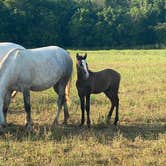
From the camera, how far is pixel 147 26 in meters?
75.8

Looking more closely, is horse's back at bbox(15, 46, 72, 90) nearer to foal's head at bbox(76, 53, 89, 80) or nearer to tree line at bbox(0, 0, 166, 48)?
foal's head at bbox(76, 53, 89, 80)

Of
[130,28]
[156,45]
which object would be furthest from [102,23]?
[156,45]

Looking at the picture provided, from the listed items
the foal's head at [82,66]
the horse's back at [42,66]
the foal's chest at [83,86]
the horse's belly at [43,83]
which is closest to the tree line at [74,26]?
the horse's back at [42,66]

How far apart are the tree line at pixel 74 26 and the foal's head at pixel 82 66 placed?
54.8 meters

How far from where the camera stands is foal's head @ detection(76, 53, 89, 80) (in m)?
9.64

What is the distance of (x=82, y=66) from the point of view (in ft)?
31.9

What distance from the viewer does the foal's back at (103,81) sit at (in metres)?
10.3

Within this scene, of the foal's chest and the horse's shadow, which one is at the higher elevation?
the foal's chest

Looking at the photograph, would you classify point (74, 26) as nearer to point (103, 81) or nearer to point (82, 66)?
point (103, 81)

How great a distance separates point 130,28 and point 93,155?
224 ft

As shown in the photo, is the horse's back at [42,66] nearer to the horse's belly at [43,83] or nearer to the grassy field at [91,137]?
the horse's belly at [43,83]

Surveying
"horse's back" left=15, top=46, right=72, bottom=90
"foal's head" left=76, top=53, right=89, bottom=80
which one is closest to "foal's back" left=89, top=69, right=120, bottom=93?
"foal's head" left=76, top=53, right=89, bottom=80

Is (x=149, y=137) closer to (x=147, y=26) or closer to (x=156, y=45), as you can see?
(x=156, y=45)

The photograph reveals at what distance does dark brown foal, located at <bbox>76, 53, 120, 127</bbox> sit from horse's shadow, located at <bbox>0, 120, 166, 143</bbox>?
402 mm
